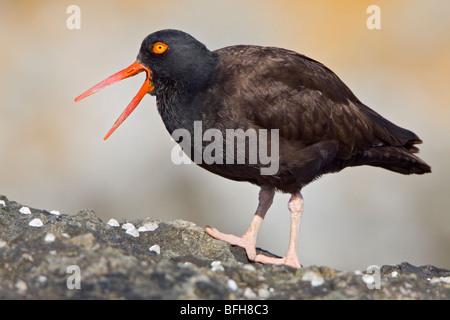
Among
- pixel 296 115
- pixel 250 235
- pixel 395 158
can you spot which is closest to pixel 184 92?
pixel 296 115

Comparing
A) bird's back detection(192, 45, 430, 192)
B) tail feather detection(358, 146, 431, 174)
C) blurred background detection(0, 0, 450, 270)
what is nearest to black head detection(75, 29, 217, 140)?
bird's back detection(192, 45, 430, 192)

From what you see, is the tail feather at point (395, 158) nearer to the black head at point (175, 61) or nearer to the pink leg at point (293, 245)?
the pink leg at point (293, 245)

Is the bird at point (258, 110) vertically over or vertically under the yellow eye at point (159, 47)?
under

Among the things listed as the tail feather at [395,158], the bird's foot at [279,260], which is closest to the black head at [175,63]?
the bird's foot at [279,260]

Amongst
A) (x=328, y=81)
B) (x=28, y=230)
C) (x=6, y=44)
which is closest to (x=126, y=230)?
(x=28, y=230)

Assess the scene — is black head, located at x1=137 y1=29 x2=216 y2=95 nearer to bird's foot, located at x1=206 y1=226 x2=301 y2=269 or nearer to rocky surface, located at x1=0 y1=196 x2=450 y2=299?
bird's foot, located at x1=206 y1=226 x2=301 y2=269

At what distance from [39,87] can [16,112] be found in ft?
1.99

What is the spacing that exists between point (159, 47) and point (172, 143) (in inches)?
192

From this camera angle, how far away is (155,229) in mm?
5902

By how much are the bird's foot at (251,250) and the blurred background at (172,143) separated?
371 cm

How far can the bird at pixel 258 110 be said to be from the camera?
227 inches

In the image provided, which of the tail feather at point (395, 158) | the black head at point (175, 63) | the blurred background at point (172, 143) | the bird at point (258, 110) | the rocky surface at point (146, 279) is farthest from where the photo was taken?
the blurred background at point (172, 143)

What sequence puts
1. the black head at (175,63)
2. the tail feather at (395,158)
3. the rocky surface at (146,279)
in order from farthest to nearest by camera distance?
the tail feather at (395,158), the black head at (175,63), the rocky surface at (146,279)

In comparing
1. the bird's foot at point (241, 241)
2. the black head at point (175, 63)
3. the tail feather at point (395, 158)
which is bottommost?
the bird's foot at point (241, 241)
